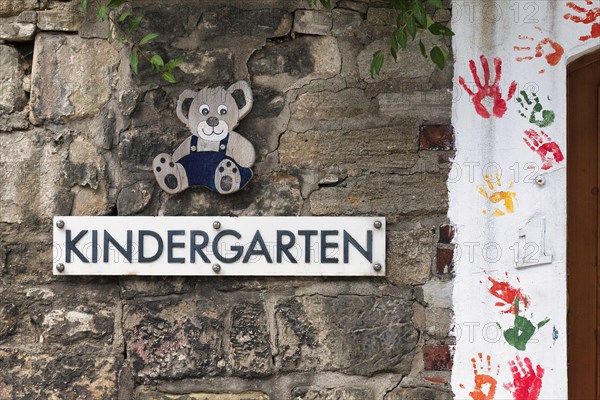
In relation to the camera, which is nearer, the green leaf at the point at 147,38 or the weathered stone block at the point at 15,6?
the green leaf at the point at 147,38

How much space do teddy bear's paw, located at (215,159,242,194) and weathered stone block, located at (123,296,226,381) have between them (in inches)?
14.1

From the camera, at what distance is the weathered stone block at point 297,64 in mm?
2314

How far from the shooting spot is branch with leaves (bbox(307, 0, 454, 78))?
2104 mm

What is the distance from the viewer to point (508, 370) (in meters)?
2.28

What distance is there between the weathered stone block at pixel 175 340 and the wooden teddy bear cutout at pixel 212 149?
370mm

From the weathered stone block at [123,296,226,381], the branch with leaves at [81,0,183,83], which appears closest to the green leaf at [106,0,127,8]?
the branch with leaves at [81,0,183,83]

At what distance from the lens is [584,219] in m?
2.40

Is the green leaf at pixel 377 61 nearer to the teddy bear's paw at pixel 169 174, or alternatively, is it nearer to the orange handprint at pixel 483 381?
the teddy bear's paw at pixel 169 174

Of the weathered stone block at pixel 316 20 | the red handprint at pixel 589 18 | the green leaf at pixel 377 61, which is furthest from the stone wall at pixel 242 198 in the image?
the red handprint at pixel 589 18

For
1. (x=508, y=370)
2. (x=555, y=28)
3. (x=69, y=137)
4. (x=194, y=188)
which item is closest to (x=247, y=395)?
(x=194, y=188)

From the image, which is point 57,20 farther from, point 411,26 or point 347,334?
point 347,334

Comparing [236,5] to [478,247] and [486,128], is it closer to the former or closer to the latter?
[486,128]

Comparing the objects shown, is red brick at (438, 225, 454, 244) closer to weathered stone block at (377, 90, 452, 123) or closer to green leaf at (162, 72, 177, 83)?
weathered stone block at (377, 90, 452, 123)

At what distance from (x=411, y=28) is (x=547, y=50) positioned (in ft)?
1.56
